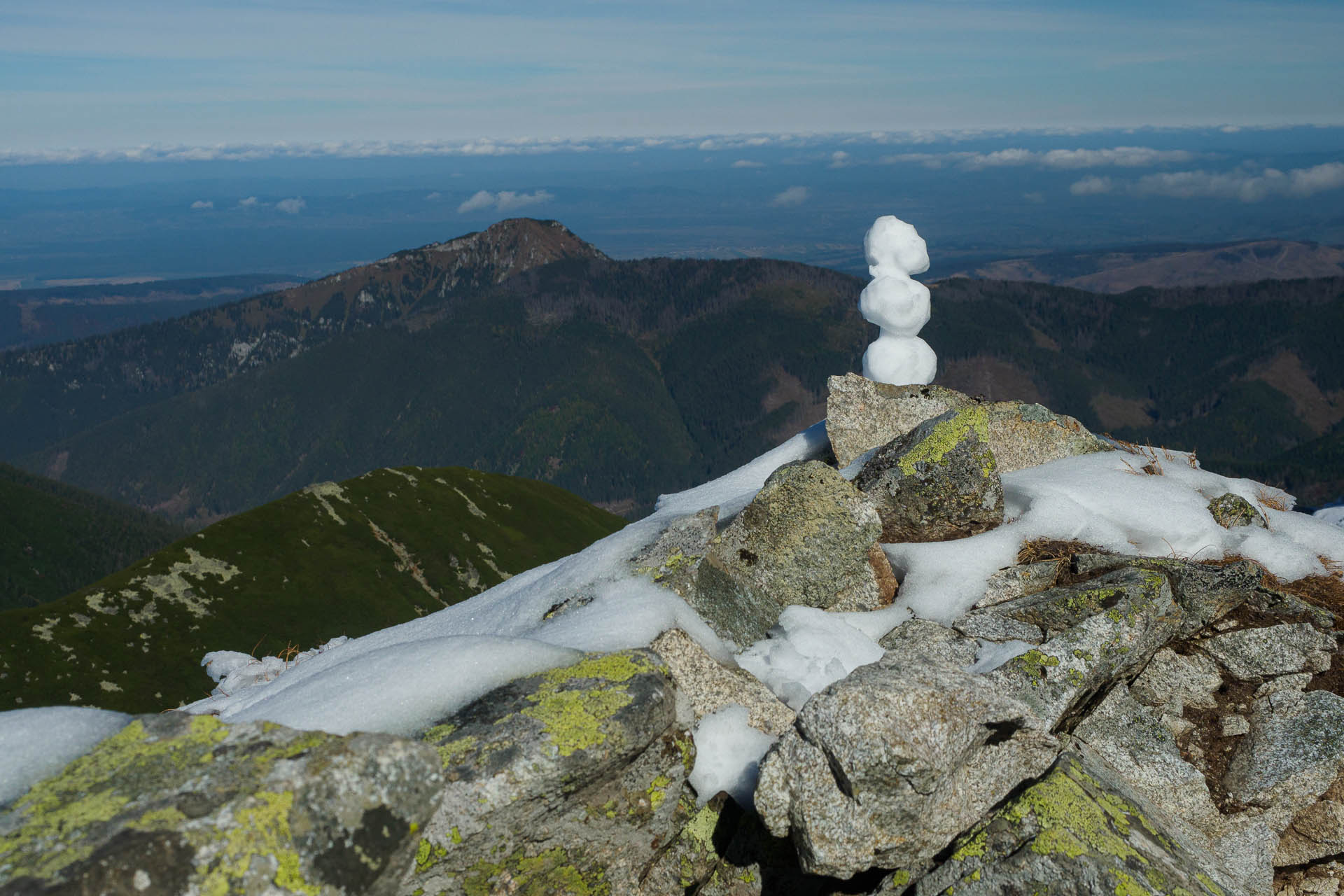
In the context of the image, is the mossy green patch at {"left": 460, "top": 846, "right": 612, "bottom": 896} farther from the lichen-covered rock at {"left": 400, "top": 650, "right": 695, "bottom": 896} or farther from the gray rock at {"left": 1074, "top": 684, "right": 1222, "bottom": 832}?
the gray rock at {"left": 1074, "top": 684, "right": 1222, "bottom": 832}

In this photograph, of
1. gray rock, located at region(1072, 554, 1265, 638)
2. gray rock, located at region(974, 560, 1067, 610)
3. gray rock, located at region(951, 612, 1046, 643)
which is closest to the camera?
gray rock, located at region(951, 612, 1046, 643)

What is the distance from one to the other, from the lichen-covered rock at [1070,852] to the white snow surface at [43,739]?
28.3ft

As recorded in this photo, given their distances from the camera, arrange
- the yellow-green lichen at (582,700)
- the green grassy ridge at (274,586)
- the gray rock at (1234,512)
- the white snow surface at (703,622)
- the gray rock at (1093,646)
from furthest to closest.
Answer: the green grassy ridge at (274,586) < the gray rock at (1234,512) < the gray rock at (1093,646) < the white snow surface at (703,622) < the yellow-green lichen at (582,700)

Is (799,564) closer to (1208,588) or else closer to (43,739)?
(1208,588)

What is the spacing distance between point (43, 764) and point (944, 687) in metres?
9.11

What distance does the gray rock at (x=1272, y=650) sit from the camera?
478 inches

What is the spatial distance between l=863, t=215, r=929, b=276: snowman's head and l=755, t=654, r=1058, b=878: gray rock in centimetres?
1759

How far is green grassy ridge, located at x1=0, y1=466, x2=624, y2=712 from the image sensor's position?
120750 millimetres

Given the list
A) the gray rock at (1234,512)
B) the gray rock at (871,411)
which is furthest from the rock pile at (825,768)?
the gray rock at (871,411)

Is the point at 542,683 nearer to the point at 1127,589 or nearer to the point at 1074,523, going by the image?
the point at 1127,589

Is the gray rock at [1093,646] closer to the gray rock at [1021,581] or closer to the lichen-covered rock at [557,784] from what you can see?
the gray rock at [1021,581]

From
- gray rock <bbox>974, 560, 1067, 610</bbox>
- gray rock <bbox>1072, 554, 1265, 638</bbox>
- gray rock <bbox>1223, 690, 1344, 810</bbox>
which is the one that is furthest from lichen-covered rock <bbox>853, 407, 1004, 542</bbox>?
gray rock <bbox>1223, 690, 1344, 810</bbox>

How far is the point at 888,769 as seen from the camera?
8.44 metres


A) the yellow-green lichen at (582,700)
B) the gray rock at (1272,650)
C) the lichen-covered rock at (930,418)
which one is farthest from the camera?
the lichen-covered rock at (930,418)
